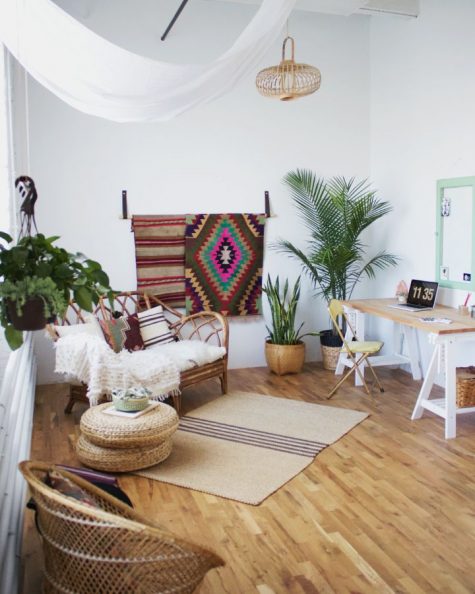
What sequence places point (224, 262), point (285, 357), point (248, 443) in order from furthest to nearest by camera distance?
point (224, 262) < point (285, 357) < point (248, 443)

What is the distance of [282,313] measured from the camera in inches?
248

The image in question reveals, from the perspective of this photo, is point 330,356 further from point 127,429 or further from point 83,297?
point 83,297

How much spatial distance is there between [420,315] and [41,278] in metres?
3.87

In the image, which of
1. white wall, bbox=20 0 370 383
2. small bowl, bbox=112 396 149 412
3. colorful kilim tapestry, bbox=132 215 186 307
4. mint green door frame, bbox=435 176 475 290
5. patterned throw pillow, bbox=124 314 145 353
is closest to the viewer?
small bowl, bbox=112 396 149 412

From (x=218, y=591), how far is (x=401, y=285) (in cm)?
381

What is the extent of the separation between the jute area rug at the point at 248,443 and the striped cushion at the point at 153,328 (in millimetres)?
717

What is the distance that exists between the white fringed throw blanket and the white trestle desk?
71.3 inches

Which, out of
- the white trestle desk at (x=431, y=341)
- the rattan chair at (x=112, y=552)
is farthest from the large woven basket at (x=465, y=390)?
the rattan chair at (x=112, y=552)

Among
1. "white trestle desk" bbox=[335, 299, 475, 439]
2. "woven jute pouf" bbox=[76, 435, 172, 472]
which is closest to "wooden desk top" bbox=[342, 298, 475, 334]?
"white trestle desk" bbox=[335, 299, 475, 439]

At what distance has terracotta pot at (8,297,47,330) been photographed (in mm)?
1793

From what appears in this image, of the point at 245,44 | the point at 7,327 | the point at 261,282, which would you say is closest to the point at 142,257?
the point at 261,282

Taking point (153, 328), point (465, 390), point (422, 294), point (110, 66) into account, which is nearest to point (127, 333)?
point (153, 328)

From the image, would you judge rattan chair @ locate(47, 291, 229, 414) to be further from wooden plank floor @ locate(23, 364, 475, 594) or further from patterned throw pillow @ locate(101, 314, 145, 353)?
wooden plank floor @ locate(23, 364, 475, 594)

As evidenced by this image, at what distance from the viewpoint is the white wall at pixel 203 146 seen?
233 inches
